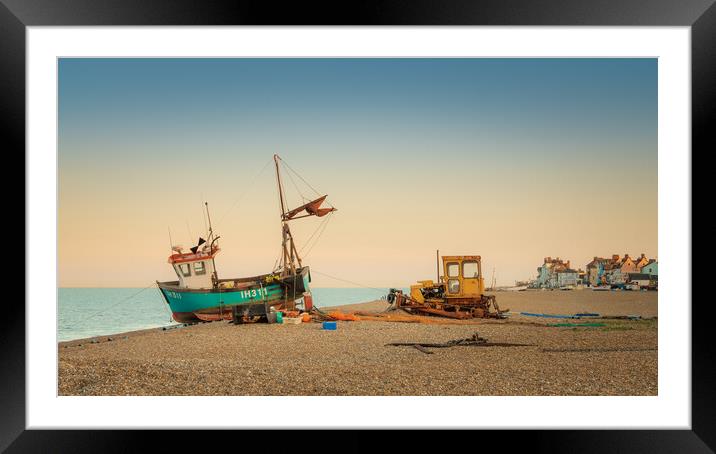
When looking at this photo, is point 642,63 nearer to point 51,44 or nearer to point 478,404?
point 478,404

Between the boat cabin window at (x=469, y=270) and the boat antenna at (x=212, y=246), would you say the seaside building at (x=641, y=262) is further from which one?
the boat antenna at (x=212, y=246)

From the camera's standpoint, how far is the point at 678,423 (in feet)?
16.5

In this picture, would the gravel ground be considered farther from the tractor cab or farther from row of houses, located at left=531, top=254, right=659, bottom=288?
row of houses, located at left=531, top=254, right=659, bottom=288

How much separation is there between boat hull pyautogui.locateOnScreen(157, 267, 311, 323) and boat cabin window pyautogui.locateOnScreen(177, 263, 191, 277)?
0.43 metres

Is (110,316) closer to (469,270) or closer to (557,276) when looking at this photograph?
(469,270)

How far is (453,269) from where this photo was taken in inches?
561

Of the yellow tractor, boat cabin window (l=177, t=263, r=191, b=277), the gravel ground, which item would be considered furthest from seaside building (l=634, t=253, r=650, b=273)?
boat cabin window (l=177, t=263, r=191, b=277)

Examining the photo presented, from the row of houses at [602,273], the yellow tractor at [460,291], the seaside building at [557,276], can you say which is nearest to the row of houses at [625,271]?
the row of houses at [602,273]

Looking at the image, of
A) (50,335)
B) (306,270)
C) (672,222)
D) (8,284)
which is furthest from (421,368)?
(306,270)

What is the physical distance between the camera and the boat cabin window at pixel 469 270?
1421 cm

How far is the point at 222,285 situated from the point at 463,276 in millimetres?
6167

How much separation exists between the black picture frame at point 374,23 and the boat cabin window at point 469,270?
9336 mm

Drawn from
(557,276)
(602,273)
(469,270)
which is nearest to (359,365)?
(469,270)

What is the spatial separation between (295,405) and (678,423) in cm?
335
